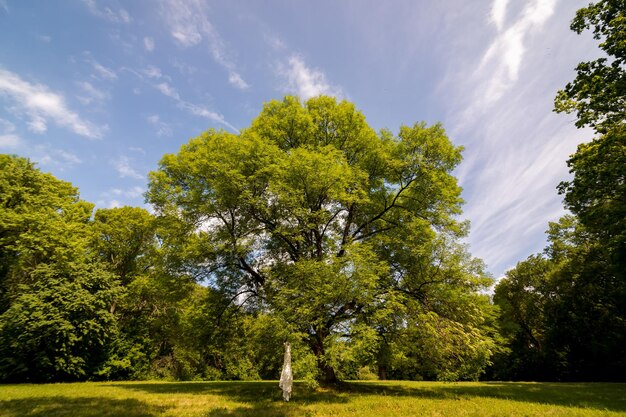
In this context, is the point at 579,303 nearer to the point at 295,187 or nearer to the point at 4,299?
the point at 295,187

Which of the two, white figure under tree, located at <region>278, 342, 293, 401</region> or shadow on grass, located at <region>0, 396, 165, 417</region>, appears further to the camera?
white figure under tree, located at <region>278, 342, 293, 401</region>

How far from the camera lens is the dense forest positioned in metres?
13.4

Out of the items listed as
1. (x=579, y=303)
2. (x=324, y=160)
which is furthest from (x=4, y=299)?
(x=579, y=303)

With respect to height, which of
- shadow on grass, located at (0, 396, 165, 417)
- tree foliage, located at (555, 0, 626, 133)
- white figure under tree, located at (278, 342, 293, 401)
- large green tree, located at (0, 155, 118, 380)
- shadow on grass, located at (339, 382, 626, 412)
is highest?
tree foliage, located at (555, 0, 626, 133)

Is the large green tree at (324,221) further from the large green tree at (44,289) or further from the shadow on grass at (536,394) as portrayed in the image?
the large green tree at (44,289)

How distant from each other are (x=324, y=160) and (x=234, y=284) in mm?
9219

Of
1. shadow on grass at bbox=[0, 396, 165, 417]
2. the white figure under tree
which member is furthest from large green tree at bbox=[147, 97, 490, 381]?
shadow on grass at bbox=[0, 396, 165, 417]

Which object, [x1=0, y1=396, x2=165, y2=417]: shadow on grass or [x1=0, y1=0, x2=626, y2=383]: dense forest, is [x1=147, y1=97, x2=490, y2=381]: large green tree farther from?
[x1=0, y1=396, x2=165, y2=417]: shadow on grass

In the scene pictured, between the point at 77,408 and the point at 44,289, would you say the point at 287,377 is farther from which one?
the point at 44,289

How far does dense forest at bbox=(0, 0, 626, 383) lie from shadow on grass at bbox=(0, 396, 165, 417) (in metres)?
4.98

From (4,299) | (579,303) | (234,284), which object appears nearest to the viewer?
(234,284)

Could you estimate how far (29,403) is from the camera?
11414mm

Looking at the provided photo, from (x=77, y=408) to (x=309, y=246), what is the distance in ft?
37.0

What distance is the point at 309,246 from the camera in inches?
650
